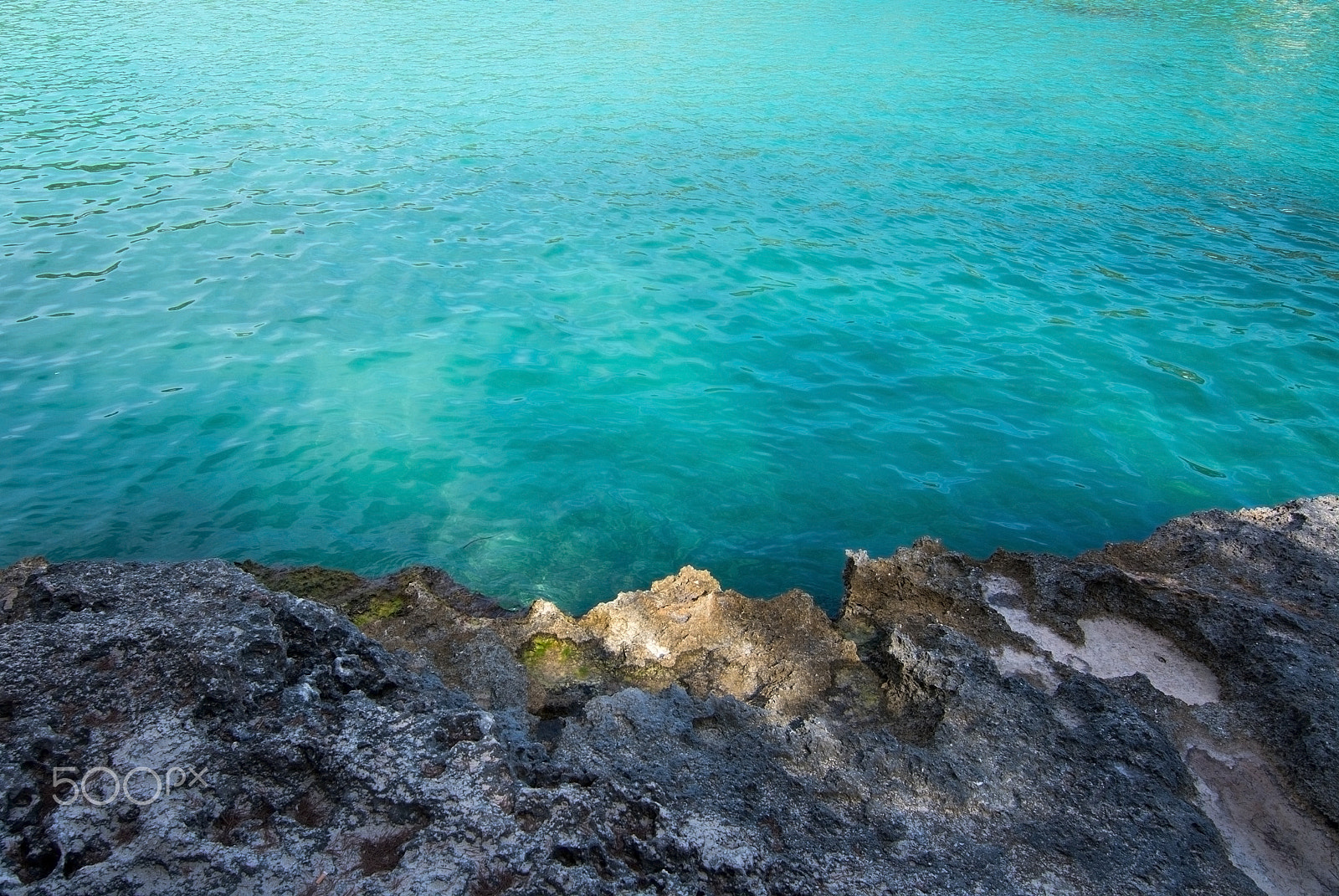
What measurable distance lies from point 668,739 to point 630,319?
6.45 meters

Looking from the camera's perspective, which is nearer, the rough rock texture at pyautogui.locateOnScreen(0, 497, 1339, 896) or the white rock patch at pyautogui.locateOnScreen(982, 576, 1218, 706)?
the rough rock texture at pyautogui.locateOnScreen(0, 497, 1339, 896)

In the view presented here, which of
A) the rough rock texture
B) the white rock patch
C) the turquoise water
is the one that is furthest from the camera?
the turquoise water

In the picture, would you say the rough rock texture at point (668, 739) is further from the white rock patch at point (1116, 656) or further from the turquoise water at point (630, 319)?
the turquoise water at point (630, 319)

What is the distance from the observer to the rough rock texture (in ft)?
9.09

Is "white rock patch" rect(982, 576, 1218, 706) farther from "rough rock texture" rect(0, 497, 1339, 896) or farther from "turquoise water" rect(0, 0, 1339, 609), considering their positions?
"turquoise water" rect(0, 0, 1339, 609)

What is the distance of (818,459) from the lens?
7410mm

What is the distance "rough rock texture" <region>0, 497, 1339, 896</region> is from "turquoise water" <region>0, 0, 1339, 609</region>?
4.92 ft

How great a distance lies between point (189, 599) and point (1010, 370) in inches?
293

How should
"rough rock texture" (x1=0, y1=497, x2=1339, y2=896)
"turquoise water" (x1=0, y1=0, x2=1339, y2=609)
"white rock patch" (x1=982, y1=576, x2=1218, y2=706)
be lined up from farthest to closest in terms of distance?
"turquoise water" (x1=0, y1=0, x2=1339, y2=609) < "white rock patch" (x1=982, y1=576, x2=1218, y2=706) < "rough rock texture" (x1=0, y1=497, x2=1339, y2=896)
